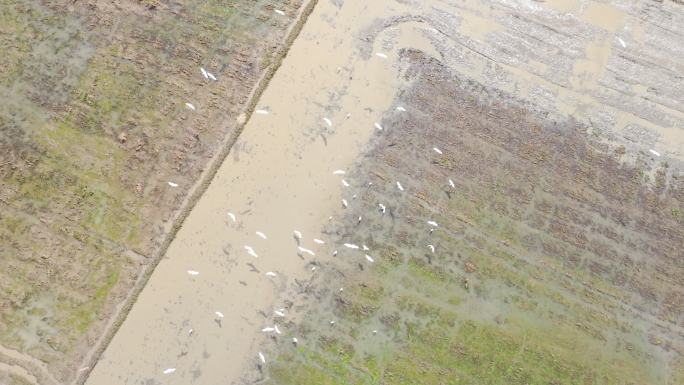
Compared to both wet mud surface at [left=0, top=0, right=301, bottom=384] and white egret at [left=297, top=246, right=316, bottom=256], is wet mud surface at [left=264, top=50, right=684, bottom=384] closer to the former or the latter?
white egret at [left=297, top=246, right=316, bottom=256]

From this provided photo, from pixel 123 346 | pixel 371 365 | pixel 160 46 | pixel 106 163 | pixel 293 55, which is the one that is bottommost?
pixel 123 346

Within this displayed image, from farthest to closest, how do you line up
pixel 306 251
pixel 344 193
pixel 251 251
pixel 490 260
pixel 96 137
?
1. pixel 96 137
2. pixel 344 193
3. pixel 490 260
4. pixel 306 251
5. pixel 251 251

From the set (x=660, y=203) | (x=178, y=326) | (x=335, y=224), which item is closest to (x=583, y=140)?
(x=660, y=203)

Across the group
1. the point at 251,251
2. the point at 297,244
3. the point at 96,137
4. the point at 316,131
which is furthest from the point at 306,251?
the point at 96,137

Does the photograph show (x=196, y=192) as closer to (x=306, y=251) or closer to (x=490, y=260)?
(x=306, y=251)

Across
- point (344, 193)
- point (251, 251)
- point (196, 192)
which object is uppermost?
point (344, 193)

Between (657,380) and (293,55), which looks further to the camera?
(293,55)

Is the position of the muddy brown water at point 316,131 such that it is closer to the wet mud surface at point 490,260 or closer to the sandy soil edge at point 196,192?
the sandy soil edge at point 196,192

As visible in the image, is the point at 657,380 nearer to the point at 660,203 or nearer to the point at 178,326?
the point at 660,203
